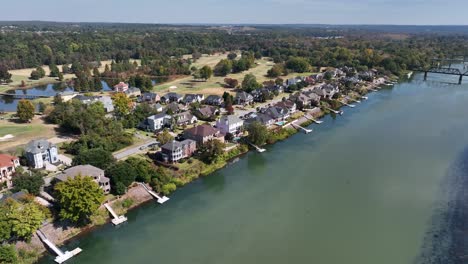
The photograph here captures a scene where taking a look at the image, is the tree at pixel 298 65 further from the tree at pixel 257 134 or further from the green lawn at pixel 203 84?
the tree at pixel 257 134

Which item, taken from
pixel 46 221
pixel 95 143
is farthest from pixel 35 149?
pixel 46 221

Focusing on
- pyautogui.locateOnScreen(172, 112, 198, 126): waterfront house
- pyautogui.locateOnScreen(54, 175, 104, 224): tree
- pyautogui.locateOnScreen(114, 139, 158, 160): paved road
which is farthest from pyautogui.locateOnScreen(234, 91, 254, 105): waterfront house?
pyautogui.locateOnScreen(54, 175, 104, 224): tree

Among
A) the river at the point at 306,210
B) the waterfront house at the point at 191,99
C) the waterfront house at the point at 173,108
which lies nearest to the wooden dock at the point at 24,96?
the waterfront house at the point at 191,99

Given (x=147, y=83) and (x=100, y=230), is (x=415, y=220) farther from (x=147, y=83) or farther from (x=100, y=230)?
(x=147, y=83)

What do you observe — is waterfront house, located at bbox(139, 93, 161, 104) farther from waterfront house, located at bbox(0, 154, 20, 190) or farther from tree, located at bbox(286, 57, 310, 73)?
tree, located at bbox(286, 57, 310, 73)

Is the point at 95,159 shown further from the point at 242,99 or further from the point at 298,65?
the point at 298,65
